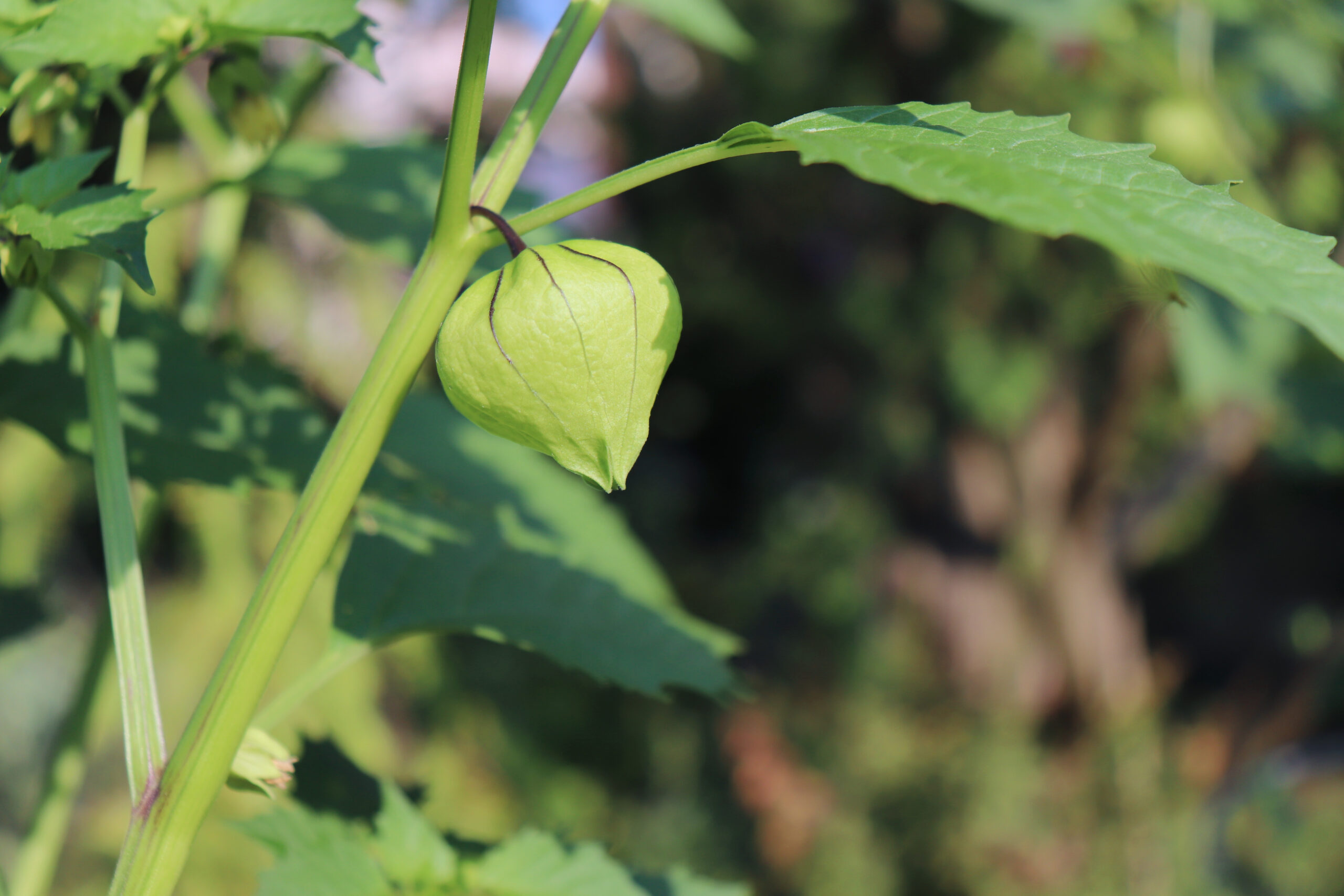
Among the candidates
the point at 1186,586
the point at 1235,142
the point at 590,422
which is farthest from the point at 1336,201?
the point at 590,422

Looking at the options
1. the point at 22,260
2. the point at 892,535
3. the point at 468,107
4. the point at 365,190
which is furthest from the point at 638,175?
the point at 892,535

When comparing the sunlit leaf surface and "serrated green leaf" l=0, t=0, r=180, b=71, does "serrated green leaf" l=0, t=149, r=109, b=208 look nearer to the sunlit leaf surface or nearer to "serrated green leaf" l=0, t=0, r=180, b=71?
"serrated green leaf" l=0, t=0, r=180, b=71

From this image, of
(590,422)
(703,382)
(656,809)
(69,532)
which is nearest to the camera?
(590,422)

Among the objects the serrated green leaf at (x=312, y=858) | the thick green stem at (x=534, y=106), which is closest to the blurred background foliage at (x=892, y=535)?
the serrated green leaf at (x=312, y=858)

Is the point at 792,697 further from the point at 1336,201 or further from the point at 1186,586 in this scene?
the point at 1336,201

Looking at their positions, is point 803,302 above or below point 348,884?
above

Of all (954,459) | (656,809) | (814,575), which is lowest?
(656,809)
